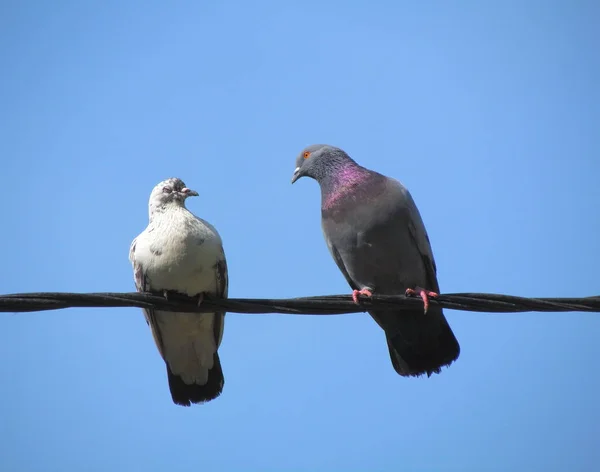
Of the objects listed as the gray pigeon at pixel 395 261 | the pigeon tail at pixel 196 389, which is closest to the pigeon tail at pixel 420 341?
the gray pigeon at pixel 395 261

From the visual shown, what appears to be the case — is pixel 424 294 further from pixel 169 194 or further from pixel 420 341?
pixel 169 194

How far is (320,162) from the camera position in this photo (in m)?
8.17

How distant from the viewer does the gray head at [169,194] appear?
6.79 meters

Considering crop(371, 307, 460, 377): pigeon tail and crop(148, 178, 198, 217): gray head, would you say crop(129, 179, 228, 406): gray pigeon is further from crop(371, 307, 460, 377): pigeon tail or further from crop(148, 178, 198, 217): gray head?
crop(371, 307, 460, 377): pigeon tail

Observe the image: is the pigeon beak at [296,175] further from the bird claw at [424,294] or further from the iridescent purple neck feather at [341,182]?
the bird claw at [424,294]

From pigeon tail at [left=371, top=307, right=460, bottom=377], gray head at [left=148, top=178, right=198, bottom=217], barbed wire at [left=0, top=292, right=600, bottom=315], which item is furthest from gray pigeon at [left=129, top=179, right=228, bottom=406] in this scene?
pigeon tail at [left=371, top=307, right=460, bottom=377]

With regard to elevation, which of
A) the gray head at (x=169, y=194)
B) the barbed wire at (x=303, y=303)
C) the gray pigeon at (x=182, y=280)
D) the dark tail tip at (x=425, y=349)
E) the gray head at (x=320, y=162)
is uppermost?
the gray head at (x=320, y=162)

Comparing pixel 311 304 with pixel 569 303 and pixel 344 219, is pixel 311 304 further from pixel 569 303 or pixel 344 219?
pixel 344 219

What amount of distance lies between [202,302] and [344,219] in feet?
6.91

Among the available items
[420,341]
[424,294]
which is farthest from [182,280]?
[420,341]

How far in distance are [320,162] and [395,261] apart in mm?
1670

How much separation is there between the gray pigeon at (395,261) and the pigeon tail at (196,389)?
4.86ft

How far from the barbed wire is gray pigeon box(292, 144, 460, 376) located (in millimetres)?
1616

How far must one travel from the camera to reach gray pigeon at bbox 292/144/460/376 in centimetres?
693
